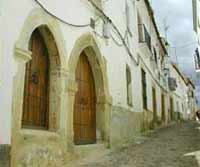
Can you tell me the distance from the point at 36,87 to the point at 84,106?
7.32 feet

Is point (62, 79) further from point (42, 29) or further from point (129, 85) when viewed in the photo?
point (129, 85)

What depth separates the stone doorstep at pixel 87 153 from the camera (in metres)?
6.07

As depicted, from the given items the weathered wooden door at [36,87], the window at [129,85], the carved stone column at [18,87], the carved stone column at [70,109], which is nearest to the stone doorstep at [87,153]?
the carved stone column at [70,109]

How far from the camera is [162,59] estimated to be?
2381cm

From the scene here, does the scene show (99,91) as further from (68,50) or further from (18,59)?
(18,59)

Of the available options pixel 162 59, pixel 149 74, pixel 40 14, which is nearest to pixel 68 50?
pixel 40 14

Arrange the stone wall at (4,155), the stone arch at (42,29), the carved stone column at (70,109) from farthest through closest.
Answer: the carved stone column at (70,109), the stone arch at (42,29), the stone wall at (4,155)

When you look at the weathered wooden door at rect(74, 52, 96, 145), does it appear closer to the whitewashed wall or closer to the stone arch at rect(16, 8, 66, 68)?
the whitewashed wall

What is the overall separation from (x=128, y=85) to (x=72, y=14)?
527 cm

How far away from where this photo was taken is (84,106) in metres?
7.64

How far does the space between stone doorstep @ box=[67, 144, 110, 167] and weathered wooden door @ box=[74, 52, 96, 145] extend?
0.31 metres

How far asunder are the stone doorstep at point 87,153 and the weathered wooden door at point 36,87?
95cm

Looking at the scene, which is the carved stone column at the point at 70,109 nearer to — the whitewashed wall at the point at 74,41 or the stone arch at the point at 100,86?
the whitewashed wall at the point at 74,41

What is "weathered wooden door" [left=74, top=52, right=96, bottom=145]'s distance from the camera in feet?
23.9
